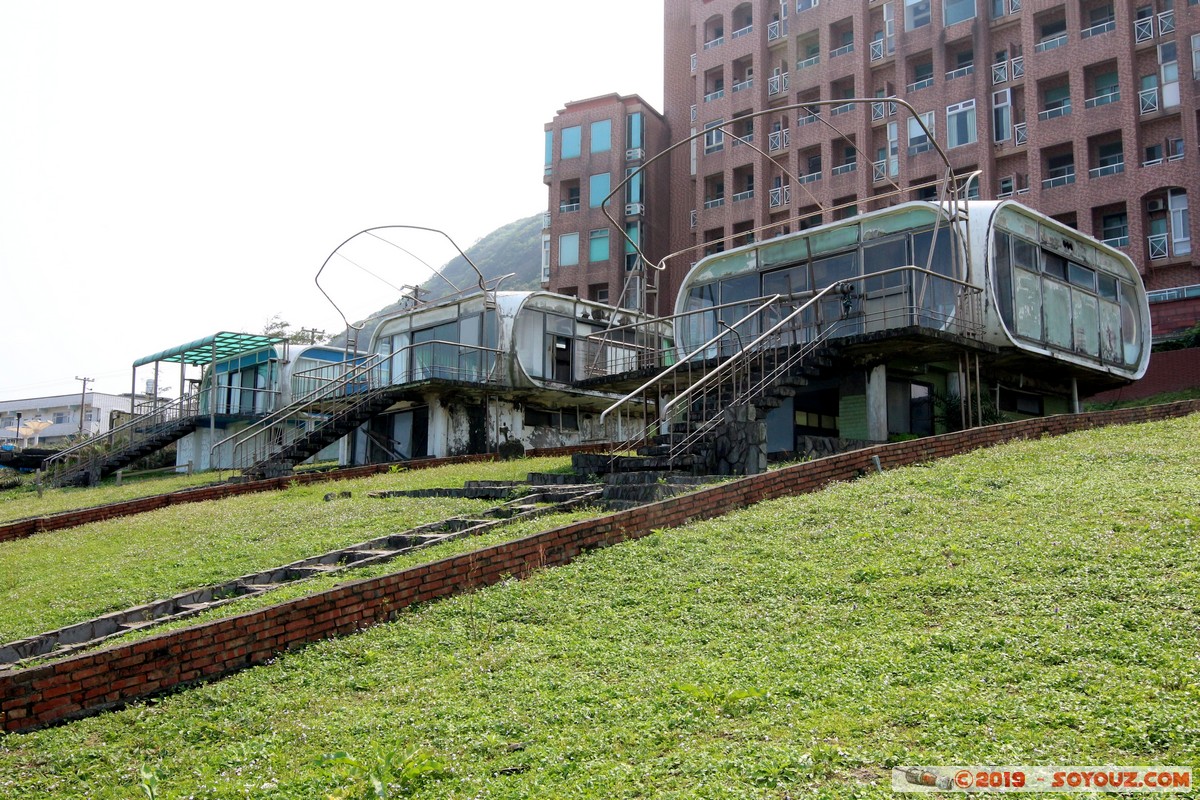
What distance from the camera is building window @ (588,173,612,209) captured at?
161ft

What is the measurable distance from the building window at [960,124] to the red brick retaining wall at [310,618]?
100.0 feet

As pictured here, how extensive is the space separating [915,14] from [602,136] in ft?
52.6

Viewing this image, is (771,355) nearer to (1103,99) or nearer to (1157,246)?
(1157,246)

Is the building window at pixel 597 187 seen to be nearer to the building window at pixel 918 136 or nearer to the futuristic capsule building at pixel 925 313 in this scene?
the building window at pixel 918 136

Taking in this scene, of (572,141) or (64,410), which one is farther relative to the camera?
(64,410)

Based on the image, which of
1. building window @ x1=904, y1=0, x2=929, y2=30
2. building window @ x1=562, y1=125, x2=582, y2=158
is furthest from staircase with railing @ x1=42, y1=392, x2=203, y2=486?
building window @ x1=904, y1=0, x2=929, y2=30

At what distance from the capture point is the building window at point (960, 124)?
126ft

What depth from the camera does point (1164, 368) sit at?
2805 cm

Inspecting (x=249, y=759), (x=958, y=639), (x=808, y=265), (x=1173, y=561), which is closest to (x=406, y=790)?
(x=249, y=759)

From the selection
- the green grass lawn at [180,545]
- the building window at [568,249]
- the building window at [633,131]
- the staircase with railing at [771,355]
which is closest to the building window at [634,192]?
the building window at [633,131]

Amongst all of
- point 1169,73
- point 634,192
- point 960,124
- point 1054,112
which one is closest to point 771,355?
point 1169,73

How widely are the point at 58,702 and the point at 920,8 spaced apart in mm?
42400

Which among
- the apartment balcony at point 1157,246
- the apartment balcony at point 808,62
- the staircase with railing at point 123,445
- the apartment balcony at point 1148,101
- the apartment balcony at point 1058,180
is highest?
the apartment balcony at point 808,62

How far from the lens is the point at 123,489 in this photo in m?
26.6
